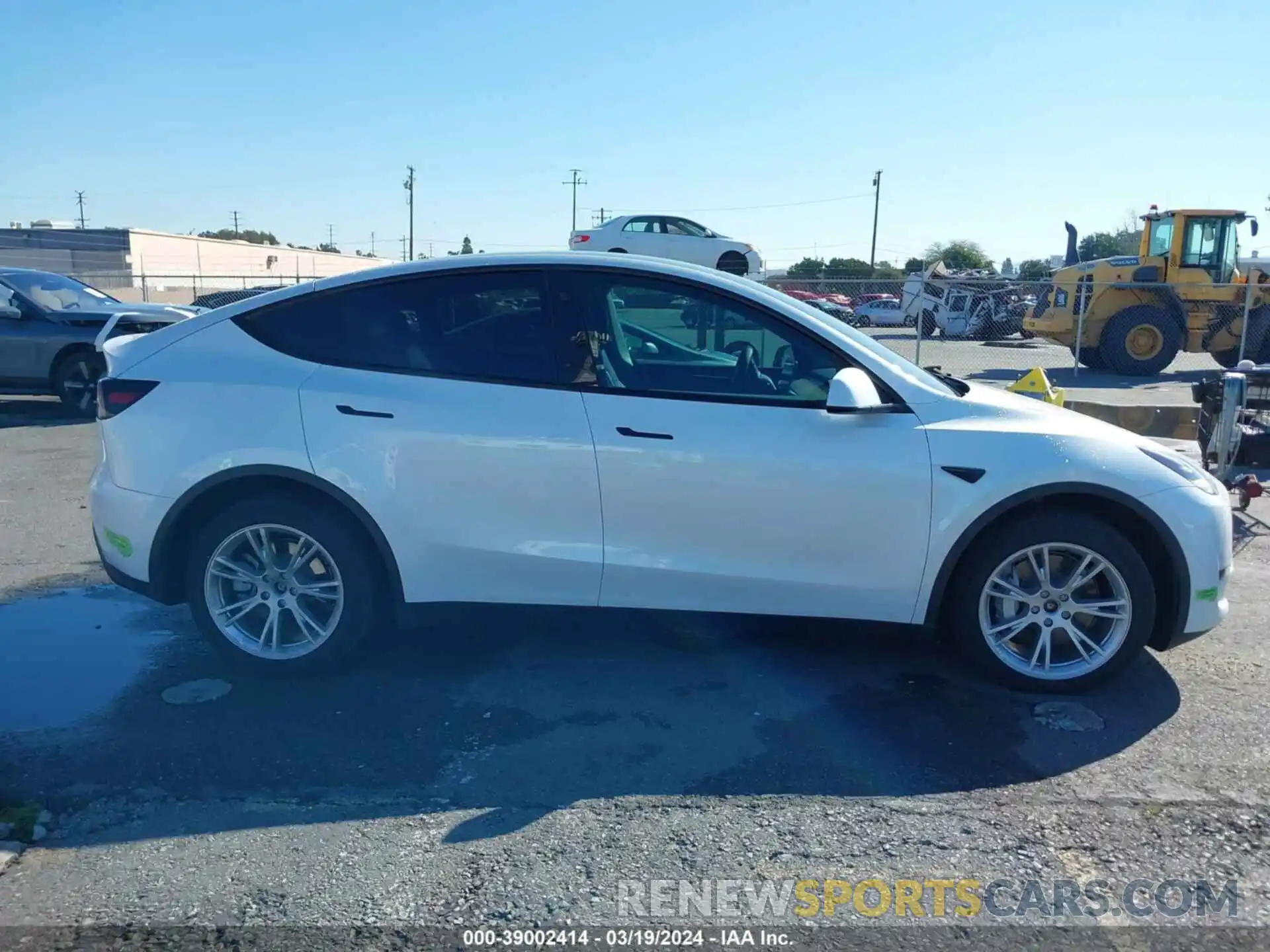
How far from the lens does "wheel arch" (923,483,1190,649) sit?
4195 millimetres

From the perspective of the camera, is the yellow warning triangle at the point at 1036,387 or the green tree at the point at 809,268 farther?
the green tree at the point at 809,268

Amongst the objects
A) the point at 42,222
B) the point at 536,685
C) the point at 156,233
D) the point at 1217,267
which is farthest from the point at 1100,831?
the point at 42,222

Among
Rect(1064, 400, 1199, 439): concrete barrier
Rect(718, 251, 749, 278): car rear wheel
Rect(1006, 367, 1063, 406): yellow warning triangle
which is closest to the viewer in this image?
Rect(1006, 367, 1063, 406): yellow warning triangle

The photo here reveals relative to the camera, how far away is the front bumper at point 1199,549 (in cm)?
422

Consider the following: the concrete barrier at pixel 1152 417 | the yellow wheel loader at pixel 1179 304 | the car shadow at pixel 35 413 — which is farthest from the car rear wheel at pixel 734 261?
the car shadow at pixel 35 413

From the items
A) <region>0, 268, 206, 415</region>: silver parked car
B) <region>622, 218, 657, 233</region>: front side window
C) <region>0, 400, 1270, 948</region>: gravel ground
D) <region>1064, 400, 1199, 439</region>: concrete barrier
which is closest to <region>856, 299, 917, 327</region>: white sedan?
<region>622, 218, 657, 233</region>: front side window

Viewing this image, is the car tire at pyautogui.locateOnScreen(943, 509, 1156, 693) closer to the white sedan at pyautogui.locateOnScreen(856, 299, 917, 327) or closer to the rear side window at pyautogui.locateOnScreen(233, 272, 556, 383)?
the rear side window at pyautogui.locateOnScreen(233, 272, 556, 383)

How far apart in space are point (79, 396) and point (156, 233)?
175ft

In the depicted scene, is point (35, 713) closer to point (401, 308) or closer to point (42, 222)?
point (401, 308)

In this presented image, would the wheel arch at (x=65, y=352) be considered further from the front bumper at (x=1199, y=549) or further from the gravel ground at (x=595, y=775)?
the front bumper at (x=1199, y=549)

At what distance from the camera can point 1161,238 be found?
19.3m

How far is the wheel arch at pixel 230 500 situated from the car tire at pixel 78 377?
8614mm

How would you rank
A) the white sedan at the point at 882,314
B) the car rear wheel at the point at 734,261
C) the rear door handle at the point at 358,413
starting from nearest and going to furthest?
the rear door handle at the point at 358,413, the car rear wheel at the point at 734,261, the white sedan at the point at 882,314

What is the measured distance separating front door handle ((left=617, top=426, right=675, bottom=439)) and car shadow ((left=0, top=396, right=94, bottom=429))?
9.85 meters
